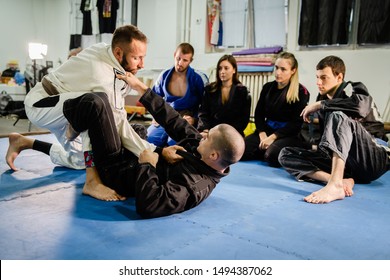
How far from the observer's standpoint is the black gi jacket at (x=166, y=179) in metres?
1.52

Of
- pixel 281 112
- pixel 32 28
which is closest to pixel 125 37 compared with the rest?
pixel 281 112

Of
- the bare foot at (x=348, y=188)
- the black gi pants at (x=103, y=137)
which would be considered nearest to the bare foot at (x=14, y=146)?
the black gi pants at (x=103, y=137)

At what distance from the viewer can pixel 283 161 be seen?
263 cm

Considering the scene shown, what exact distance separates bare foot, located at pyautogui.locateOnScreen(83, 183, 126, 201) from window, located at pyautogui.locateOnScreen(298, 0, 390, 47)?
144 inches

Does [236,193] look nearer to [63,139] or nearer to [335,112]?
[335,112]

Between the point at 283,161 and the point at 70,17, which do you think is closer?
the point at 283,161

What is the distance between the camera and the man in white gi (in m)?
1.91

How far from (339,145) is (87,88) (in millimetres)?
1534

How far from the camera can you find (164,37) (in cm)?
646

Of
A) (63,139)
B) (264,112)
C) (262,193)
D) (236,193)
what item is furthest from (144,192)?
(264,112)

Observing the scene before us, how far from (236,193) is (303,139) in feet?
5.26

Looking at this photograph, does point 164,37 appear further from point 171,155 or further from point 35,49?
point 171,155

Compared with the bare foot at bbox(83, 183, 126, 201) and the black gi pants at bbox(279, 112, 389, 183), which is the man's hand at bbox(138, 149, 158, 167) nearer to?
the bare foot at bbox(83, 183, 126, 201)

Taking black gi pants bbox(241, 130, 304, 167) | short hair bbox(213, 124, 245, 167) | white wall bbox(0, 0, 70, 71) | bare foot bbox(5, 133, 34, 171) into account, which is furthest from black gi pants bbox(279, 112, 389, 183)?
white wall bbox(0, 0, 70, 71)
